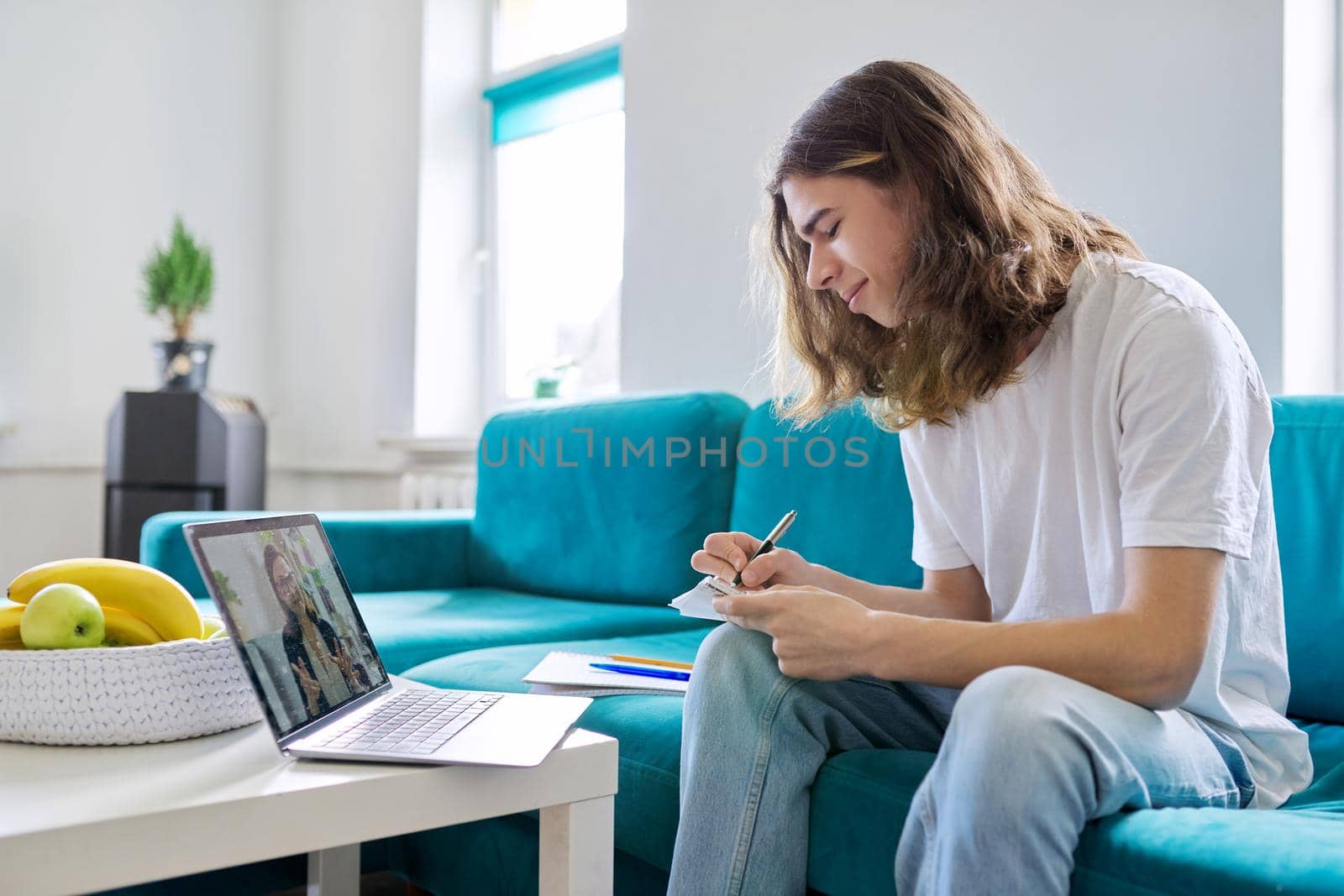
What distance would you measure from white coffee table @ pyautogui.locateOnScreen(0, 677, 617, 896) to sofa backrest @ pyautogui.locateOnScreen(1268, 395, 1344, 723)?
86 centimetres

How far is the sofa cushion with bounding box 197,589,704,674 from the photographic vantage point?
6.24ft

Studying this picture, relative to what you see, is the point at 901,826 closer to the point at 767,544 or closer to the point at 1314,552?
the point at 767,544

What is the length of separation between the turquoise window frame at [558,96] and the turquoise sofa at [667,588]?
3.88 feet

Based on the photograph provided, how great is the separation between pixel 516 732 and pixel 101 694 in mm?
327

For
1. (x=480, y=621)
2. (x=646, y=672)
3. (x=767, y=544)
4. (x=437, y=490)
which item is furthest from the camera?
(x=437, y=490)

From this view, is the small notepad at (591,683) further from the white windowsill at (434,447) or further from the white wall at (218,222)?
the white wall at (218,222)

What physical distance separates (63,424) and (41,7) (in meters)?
1.31

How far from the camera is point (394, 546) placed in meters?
2.58

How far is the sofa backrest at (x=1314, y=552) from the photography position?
137 centimetres

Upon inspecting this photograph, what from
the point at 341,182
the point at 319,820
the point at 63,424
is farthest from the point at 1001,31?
the point at 63,424

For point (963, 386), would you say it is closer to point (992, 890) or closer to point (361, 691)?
point (992, 890)

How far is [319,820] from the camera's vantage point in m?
0.85

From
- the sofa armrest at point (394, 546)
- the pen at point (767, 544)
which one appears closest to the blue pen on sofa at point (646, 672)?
the pen at point (767, 544)

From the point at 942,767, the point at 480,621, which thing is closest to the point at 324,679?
the point at 942,767
